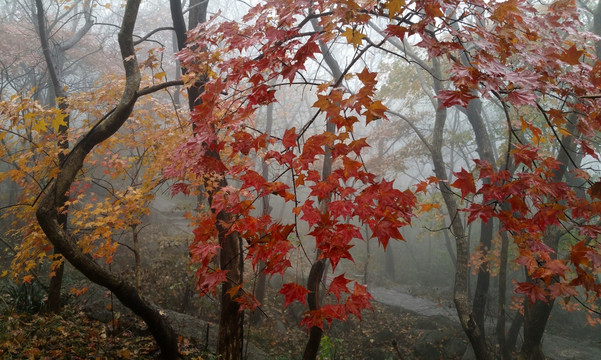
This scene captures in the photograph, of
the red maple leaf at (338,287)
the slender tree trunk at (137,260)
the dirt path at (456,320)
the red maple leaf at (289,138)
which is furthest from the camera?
the dirt path at (456,320)

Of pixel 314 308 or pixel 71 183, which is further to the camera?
pixel 314 308

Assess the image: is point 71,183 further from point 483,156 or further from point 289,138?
point 483,156

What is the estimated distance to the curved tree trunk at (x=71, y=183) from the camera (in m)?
3.10

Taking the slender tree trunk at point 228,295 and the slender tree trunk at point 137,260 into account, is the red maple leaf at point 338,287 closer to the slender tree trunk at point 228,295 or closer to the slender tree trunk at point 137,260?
the slender tree trunk at point 228,295

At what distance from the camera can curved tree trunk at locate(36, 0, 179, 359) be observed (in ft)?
10.2

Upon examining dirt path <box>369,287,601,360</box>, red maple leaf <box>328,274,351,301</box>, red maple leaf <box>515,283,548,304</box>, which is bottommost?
dirt path <box>369,287,601,360</box>

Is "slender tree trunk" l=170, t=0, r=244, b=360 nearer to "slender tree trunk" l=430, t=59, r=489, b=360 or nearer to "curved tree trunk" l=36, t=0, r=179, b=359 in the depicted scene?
"curved tree trunk" l=36, t=0, r=179, b=359

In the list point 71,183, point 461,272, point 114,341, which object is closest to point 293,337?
point 461,272

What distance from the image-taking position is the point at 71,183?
11.4 ft

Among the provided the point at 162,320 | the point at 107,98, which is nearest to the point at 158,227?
the point at 107,98

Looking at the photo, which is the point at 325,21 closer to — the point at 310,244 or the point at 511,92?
the point at 511,92

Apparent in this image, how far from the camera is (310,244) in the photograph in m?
18.2

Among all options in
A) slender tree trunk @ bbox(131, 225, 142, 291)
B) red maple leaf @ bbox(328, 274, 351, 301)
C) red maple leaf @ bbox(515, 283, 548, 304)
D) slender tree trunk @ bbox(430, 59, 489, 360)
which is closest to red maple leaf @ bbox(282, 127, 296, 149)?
red maple leaf @ bbox(328, 274, 351, 301)

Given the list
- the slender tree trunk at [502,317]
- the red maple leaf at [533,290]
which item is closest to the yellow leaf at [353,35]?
the red maple leaf at [533,290]
